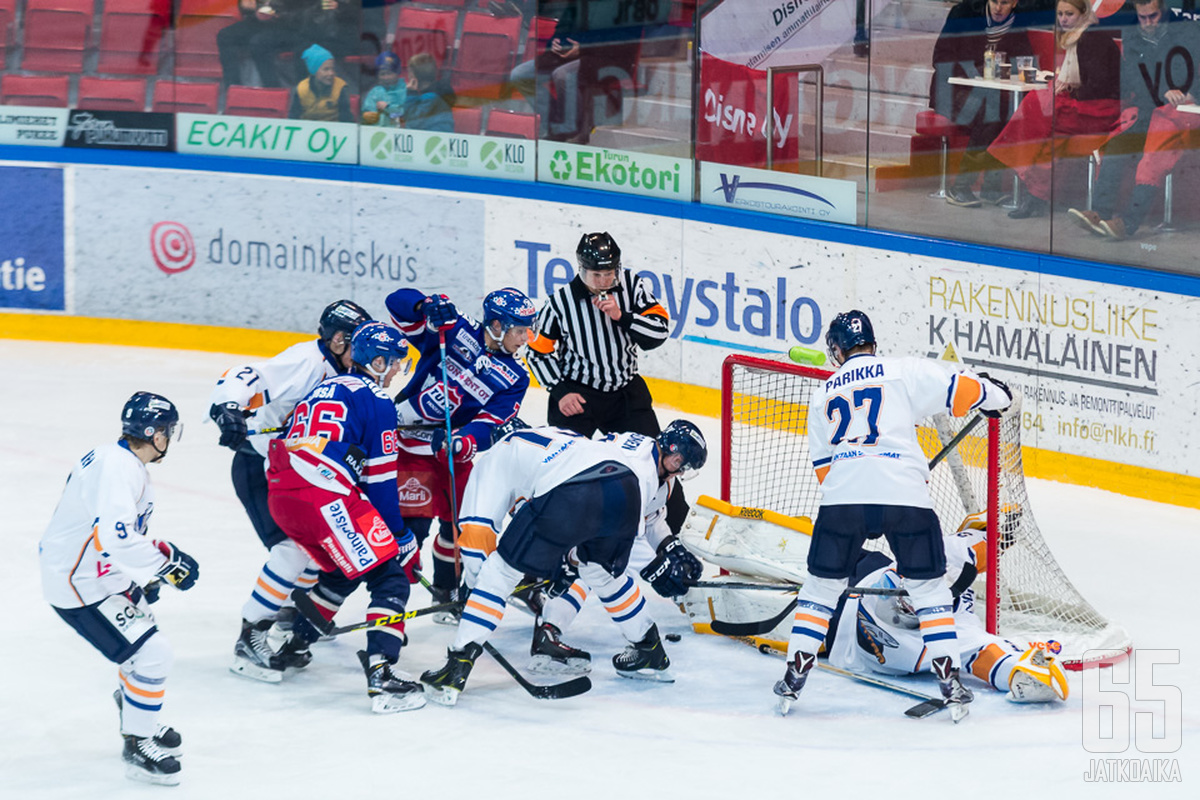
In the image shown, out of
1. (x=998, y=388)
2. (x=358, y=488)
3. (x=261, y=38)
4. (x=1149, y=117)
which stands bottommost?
(x=358, y=488)

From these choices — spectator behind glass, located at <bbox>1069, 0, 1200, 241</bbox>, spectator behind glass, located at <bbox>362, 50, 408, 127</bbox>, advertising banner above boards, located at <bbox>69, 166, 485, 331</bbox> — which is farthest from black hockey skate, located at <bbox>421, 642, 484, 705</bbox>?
spectator behind glass, located at <bbox>362, 50, 408, 127</bbox>

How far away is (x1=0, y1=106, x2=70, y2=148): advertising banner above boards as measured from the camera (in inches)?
400

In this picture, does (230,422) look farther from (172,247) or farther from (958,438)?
(172,247)

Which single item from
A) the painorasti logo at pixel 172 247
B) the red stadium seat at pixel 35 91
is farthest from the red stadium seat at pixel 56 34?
the painorasti logo at pixel 172 247

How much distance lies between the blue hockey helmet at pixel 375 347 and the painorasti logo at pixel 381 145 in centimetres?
472

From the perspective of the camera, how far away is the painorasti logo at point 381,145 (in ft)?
32.1

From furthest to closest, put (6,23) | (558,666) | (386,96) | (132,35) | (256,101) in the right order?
(6,23)
(132,35)
(256,101)
(386,96)
(558,666)

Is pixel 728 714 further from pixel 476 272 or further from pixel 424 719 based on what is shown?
pixel 476 272

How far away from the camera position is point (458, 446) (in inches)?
222

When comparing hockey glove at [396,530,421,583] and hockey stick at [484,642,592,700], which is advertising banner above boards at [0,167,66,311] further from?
hockey stick at [484,642,592,700]

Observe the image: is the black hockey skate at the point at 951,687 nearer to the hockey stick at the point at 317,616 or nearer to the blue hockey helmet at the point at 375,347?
the hockey stick at the point at 317,616

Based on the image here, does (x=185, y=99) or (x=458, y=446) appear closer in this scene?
(x=458, y=446)

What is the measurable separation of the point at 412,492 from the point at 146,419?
4.66ft

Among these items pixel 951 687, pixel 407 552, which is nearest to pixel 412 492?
pixel 407 552
